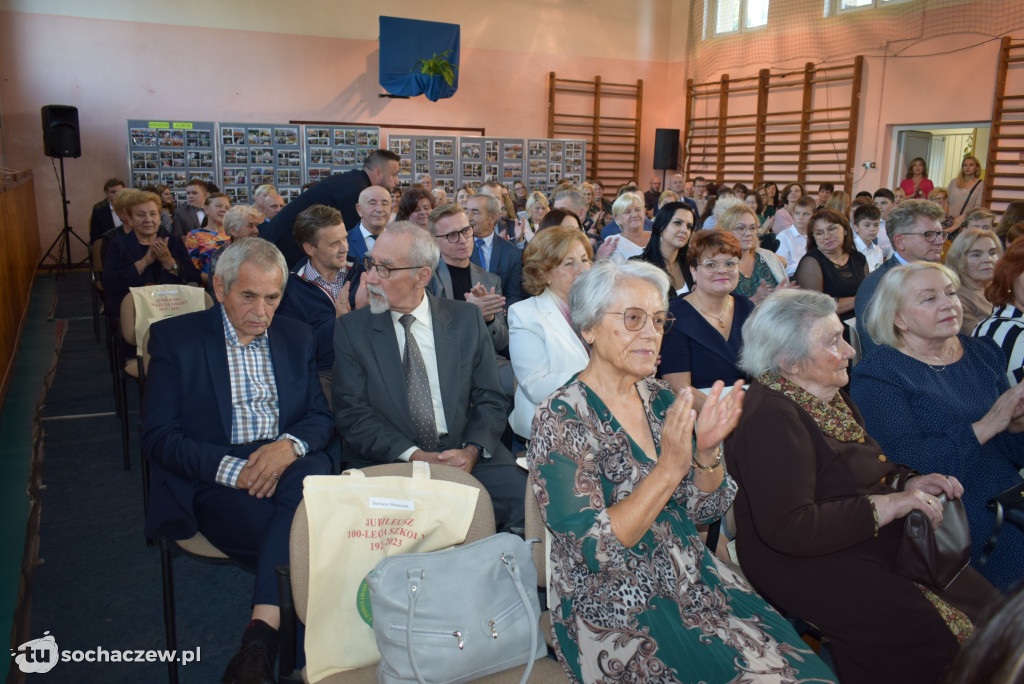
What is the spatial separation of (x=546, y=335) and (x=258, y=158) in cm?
937

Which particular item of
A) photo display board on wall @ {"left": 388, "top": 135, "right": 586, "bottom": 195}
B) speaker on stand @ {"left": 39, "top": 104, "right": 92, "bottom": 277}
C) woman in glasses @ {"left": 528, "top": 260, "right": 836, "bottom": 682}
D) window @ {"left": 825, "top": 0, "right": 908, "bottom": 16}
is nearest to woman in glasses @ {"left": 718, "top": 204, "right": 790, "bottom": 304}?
woman in glasses @ {"left": 528, "top": 260, "right": 836, "bottom": 682}

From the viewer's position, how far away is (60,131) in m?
9.60

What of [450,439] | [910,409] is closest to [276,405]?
[450,439]

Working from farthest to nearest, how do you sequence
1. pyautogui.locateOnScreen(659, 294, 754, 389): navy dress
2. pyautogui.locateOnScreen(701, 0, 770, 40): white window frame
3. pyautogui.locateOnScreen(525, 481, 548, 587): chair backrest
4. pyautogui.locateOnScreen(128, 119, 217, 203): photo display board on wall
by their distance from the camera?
pyautogui.locateOnScreen(701, 0, 770, 40): white window frame < pyautogui.locateOnScreen(128, 119, 217, 203): photo display board on wall < pyautogui.locateOnScreen(659, 294, 754, 389): navy dress < pyautogui.locateOnScreen(525, 481, 548, 587): chair backrest

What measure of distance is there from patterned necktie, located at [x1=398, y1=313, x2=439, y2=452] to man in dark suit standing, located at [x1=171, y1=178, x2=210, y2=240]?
5.77 meters

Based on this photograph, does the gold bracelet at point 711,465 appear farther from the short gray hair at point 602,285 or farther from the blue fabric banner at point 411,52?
the blue fabric banner at point 411,52

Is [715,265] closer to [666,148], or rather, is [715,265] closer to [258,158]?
[258,158]

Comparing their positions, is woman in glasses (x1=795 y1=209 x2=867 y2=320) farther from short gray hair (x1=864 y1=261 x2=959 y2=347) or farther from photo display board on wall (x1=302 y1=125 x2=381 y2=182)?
photo display board on wall (x1=302 y1=125 x2=381 y2=182)

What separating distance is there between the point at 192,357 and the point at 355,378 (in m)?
0.55

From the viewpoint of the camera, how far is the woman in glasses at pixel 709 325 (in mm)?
3021

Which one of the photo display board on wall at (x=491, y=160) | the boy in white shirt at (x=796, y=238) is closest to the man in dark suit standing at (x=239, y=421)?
the boy in white shirt at (x=796, y=238)

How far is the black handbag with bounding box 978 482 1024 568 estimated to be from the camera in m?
2.10

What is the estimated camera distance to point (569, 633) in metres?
1.63

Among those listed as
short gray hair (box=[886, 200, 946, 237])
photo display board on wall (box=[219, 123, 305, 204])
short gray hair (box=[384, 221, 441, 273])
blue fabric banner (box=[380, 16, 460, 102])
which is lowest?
short gray hair (box=[384, 221, 441, 273])
